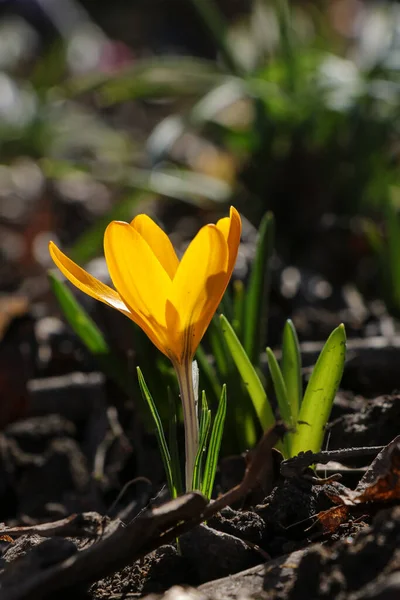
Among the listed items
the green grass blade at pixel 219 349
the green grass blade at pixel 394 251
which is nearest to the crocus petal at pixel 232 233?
the green grass blade at pixel 219 349

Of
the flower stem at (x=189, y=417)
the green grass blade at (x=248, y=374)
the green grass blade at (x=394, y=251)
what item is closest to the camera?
the flower stem at (x=189, y=417)

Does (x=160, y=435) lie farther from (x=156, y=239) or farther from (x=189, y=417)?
(x=156, y=239)

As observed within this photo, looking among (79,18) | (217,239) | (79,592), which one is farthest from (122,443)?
(79,18)

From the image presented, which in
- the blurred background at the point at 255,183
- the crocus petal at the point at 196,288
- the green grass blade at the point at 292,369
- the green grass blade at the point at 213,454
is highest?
the blurred background at the point at 255,183

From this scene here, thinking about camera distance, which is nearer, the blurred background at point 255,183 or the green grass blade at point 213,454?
the green grass blade at point 213,454

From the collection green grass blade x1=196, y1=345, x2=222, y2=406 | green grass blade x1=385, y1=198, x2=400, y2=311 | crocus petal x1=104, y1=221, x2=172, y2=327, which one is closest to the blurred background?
green grass blade x1=385, y1=198, x2=400, y2=311

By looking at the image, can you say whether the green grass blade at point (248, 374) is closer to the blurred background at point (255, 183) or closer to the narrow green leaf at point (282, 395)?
the narrow green leaf at point (282, 395)

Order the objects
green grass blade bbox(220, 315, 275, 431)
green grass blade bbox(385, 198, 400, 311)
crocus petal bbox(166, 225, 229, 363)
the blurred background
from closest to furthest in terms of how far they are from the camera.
A: crocus petal bbox(166, 225, 229, 363) < green grass blade bbox(220, 315, 275, 431) < green grass blade bbox(385, 198, 400, 311) < the blurred background

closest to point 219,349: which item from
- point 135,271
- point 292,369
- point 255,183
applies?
point 292,369

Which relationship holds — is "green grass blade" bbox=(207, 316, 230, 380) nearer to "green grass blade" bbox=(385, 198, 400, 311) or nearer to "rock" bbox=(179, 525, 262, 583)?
"rock" bbox=(179, 525, 262, 583)
